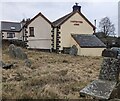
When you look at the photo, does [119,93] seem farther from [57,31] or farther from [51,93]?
[57,31]

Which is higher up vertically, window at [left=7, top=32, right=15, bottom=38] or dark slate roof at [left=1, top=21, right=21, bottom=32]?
dark slate roof at [left=1, top=21, right=21, bottom=32]

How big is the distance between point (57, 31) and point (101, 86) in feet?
71.3

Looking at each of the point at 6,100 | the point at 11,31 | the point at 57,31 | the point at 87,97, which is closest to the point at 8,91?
the point at 6,100

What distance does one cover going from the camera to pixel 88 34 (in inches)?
1105

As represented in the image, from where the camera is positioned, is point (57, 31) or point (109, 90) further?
point (57, 31)

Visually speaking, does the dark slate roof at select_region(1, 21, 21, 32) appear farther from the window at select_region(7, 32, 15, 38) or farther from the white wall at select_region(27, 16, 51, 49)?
the white wall at select_region(27, 16, 51, 49)

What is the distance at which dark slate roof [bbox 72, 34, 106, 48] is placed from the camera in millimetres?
24933

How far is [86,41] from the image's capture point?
25.9 m

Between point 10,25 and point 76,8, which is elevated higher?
point 76,8

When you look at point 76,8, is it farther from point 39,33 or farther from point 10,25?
point 10,25

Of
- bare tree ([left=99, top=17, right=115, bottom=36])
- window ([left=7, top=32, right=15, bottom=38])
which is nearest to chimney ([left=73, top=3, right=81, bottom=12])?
window ([left=7, top=32, right=15, bottom=38])

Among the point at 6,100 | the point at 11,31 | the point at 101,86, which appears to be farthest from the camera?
the point at 11,31

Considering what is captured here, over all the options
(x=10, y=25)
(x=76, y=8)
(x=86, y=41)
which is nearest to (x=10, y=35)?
(x=10, y=25)

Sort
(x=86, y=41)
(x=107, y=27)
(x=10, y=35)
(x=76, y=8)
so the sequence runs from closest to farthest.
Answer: (x=86, y=41) → (x=76, y=8) → (x=10, y=35) → (x=107, y=27)
